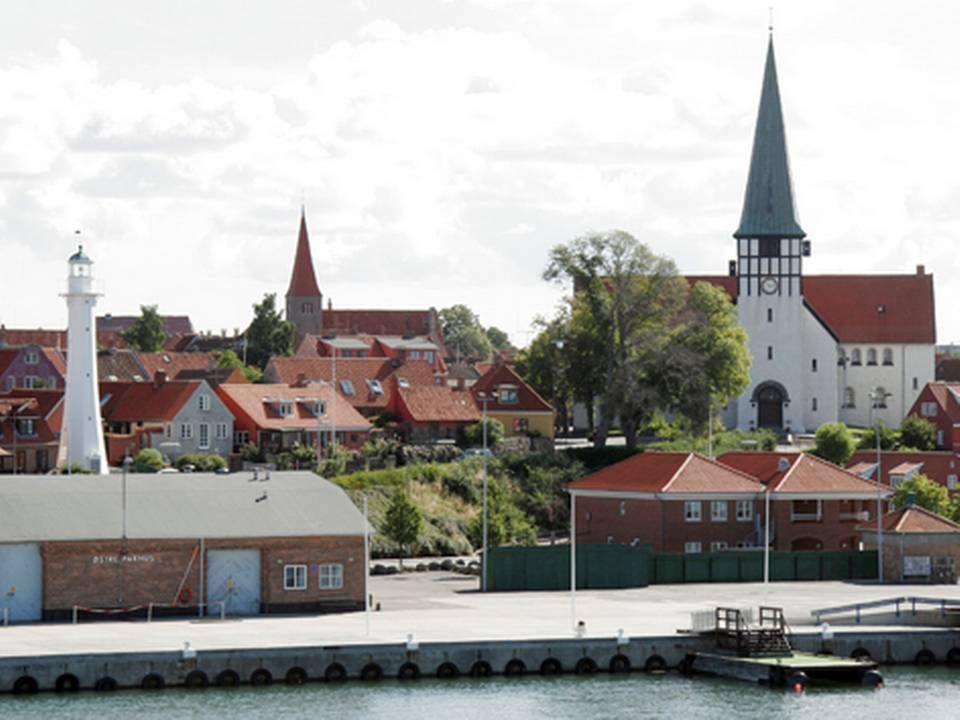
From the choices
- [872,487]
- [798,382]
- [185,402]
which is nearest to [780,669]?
[872,487]

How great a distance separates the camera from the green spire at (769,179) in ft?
439

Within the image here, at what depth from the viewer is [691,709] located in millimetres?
57344

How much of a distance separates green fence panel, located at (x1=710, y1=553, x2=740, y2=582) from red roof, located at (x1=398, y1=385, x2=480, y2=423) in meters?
32.7

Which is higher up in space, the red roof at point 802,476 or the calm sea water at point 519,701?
the red roof at point 802,476

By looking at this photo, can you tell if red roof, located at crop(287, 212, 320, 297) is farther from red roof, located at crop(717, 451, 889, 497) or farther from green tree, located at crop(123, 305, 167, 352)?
red roof, located at crop(717, 451, 889, 497)

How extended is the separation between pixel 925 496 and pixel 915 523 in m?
14.6

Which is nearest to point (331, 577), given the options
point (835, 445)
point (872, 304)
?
point (835, 445)

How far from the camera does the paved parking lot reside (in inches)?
2400

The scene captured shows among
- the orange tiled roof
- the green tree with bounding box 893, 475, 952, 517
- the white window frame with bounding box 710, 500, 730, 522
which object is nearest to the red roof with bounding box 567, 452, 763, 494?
the white window frame with bounding box 710, 500, 730, 522

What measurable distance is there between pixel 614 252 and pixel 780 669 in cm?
5406

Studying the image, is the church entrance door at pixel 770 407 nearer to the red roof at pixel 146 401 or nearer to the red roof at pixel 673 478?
the red roof at pixel 146 401

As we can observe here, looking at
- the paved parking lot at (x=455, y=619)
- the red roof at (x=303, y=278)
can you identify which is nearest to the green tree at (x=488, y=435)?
the paved parking lot at (x=455, y=619)

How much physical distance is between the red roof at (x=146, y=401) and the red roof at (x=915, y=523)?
35152 millimetres

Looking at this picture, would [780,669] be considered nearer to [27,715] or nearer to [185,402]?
[27,715]
